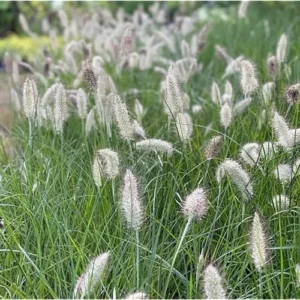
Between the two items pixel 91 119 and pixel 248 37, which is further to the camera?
pixel 248 37

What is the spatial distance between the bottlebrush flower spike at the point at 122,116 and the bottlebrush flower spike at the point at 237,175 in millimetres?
284

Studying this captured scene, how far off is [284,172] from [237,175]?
0.17 metres

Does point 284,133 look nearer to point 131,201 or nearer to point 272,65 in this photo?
point 131,201

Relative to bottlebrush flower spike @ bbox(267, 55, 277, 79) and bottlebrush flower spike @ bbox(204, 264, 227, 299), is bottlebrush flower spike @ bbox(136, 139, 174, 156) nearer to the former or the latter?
bottlebrush flower spike @ bbox(204, 264, 227, 299)

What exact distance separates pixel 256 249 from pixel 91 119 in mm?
1065

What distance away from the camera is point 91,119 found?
2285 mm

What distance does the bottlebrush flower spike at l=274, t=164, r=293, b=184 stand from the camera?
5.72 ft

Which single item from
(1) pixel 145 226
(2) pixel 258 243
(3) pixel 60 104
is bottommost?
(1) pixel 145 226

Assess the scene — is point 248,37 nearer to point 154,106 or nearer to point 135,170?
point 154,106

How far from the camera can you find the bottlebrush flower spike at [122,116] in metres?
1.78

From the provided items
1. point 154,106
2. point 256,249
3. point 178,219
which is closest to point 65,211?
point 178,219

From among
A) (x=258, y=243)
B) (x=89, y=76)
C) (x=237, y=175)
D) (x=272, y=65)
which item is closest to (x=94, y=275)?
(x=258, y=243)

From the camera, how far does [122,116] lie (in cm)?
179

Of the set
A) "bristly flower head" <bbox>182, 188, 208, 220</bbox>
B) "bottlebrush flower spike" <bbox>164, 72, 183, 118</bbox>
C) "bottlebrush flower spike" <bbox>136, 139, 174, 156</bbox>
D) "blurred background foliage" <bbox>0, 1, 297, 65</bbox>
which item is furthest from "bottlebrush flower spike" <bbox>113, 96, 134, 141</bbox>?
"blurred background foliage" <bbox>0, 1, 297, 65</bbox>
